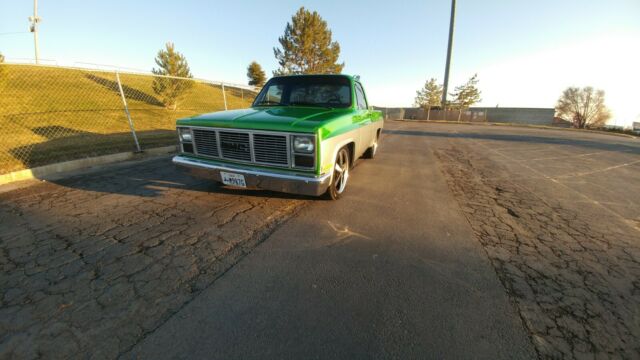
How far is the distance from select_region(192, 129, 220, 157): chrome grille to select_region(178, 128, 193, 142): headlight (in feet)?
0.38

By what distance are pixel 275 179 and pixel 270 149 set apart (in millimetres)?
372

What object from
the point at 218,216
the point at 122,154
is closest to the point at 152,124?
the point at 122,154

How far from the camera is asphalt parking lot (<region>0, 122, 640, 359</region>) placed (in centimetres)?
152

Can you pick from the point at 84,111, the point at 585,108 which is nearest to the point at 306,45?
the point at 84,111

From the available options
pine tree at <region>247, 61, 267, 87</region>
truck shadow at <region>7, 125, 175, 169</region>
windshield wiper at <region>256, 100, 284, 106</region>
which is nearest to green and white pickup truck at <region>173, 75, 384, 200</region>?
windshield wiper at <region>256, 100, 284, 106</region>

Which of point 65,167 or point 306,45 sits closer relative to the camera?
Answer: point 65,167

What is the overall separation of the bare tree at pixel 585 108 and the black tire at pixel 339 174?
6829cm

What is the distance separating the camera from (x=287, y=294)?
1887 mm

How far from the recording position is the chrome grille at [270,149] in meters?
2.92

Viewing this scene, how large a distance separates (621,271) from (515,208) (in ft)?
4.99

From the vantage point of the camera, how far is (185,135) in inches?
138

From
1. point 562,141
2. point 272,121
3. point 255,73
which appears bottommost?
point 562,141

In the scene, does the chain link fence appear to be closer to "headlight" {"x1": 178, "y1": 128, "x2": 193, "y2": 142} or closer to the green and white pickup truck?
"headlight" {"x1": 178, "y1": 128, "x2": 193, "y2": 142}

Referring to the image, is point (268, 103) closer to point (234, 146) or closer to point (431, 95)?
point (234, 146)
